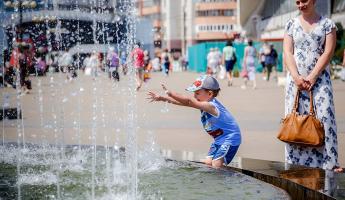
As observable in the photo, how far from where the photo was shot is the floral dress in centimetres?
587

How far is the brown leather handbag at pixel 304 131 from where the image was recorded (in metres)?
5.74

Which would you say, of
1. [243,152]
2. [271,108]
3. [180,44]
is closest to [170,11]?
[180,44]

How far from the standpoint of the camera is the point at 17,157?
6840mm

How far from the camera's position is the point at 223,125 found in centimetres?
575

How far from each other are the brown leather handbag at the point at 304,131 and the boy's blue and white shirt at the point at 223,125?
425 mm

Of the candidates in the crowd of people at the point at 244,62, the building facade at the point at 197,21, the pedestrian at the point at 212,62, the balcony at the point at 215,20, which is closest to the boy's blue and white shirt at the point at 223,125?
the crowd of people at the point at 244,62

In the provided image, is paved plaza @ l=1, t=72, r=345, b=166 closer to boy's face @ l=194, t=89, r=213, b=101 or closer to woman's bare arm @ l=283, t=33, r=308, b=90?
boy's face @ l=194, t=89, r=213, b=101

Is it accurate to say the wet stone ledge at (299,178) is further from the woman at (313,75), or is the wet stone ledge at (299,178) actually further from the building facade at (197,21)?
the building facade at (197,21)

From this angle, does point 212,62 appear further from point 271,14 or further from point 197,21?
point 197,21

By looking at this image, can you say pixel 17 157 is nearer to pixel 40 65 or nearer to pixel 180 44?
pixel 40 65

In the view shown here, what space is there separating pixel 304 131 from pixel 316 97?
35 centimetres

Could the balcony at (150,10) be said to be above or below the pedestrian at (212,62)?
above

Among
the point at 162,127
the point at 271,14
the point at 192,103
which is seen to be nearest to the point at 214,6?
the point at 271,14

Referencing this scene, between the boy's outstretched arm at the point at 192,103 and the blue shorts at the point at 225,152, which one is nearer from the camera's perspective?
the boy's outstretched arm at the point at 192,103
